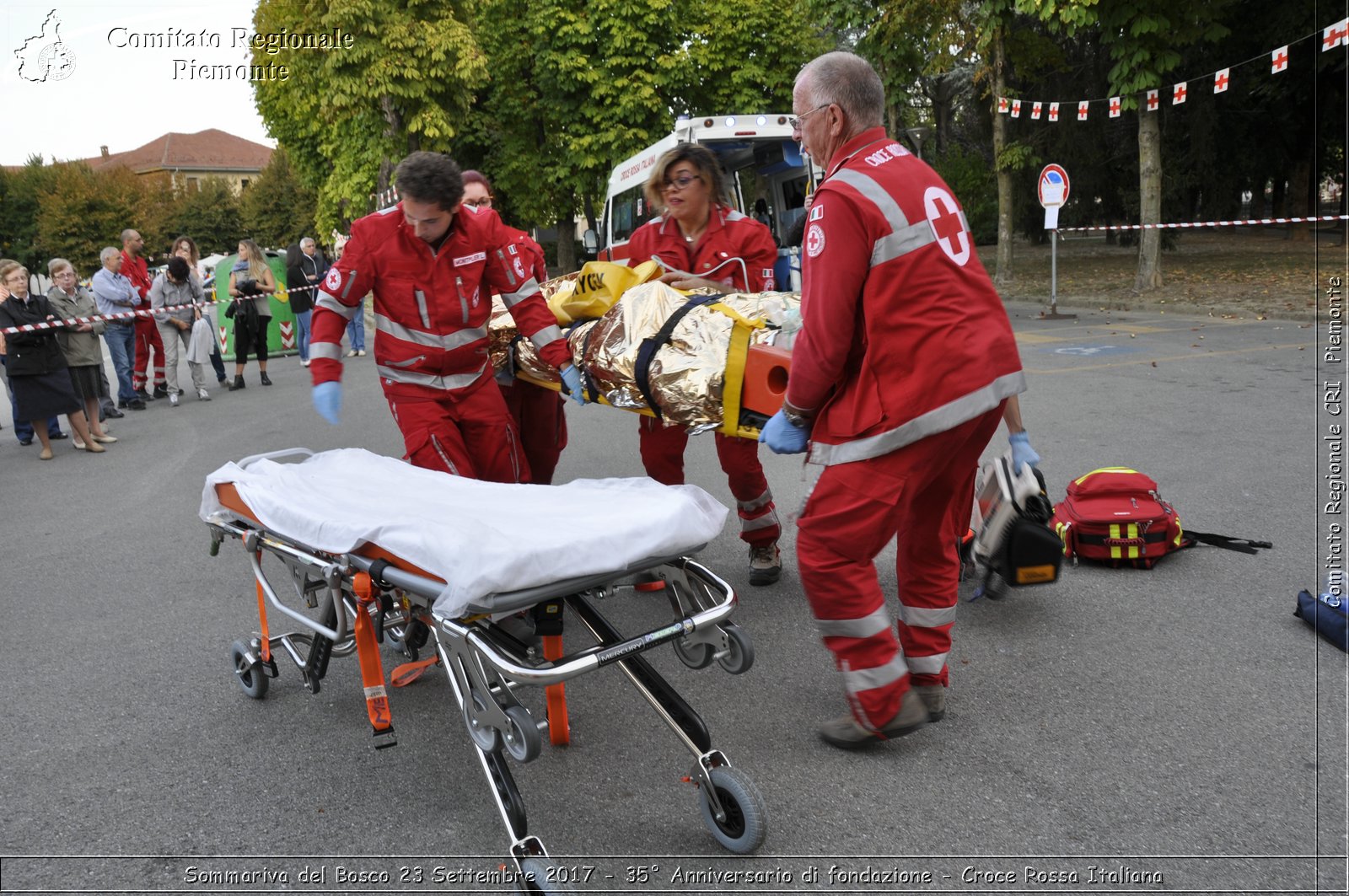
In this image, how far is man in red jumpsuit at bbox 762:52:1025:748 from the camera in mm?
2951

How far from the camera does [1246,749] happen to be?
3.17m

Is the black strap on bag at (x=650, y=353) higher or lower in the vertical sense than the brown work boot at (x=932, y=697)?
higher

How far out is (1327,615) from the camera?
390 cm

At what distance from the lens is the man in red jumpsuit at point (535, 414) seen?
219 inches

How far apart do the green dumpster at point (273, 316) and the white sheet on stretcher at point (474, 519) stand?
12380 mm

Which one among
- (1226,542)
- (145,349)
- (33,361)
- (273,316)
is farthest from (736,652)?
(273,316)

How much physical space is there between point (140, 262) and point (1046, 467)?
11768 mm

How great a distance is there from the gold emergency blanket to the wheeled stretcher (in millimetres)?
707

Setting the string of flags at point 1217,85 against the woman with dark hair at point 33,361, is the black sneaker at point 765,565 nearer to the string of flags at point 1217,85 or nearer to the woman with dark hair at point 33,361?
the woman with dark hair at point 33,361

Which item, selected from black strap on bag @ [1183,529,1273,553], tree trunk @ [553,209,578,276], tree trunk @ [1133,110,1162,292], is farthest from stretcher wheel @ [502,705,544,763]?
tree trunk @ [553,209,578,276]

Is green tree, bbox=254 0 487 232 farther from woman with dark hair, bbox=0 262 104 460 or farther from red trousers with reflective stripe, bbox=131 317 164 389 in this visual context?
woman with dark hair, bbox=0 262 104 460

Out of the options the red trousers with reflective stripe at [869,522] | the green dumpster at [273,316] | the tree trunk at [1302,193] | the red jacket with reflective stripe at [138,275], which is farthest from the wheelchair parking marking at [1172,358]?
the tree trunk at [1302,193]

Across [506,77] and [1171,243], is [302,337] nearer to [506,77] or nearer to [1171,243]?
[506,77]

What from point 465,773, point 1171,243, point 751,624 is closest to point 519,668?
point 465,773
